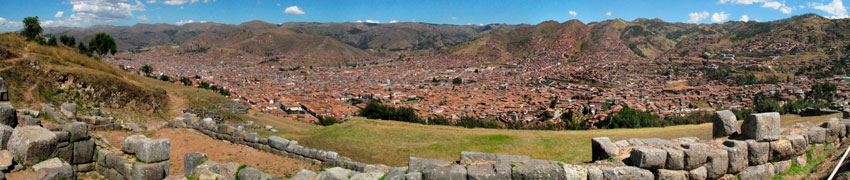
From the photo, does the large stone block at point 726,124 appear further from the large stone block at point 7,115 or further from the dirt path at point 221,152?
the large stone block at point 7,115

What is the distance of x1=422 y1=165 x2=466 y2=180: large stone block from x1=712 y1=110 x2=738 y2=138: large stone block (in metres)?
6.06

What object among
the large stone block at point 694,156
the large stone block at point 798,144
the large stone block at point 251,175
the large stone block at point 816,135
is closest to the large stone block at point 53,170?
the large stone block at point 251,175

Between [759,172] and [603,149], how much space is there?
2.96 metres

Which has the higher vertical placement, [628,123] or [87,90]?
[87,90]

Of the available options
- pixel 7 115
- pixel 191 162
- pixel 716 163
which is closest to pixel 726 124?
pixel 716 163

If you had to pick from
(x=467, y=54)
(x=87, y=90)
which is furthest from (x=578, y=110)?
(x=467, y=54)

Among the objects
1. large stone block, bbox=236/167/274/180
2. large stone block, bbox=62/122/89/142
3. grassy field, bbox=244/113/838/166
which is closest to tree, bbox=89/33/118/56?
grassy field, bbox=244/113/838/166

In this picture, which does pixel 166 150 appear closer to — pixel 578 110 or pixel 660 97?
pixel 578 110

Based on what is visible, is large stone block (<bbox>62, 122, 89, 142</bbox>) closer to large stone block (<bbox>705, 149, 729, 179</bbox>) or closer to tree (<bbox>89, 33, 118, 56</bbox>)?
large stone block (<bbox>705, 149, 729, 179</bbox>)

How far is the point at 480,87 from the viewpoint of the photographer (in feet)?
327

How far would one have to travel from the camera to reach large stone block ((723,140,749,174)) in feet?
25.6

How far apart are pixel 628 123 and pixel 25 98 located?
3620 cm

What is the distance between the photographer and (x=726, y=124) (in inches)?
349

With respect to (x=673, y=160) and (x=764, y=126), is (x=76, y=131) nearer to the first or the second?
(x=673, y=160)
